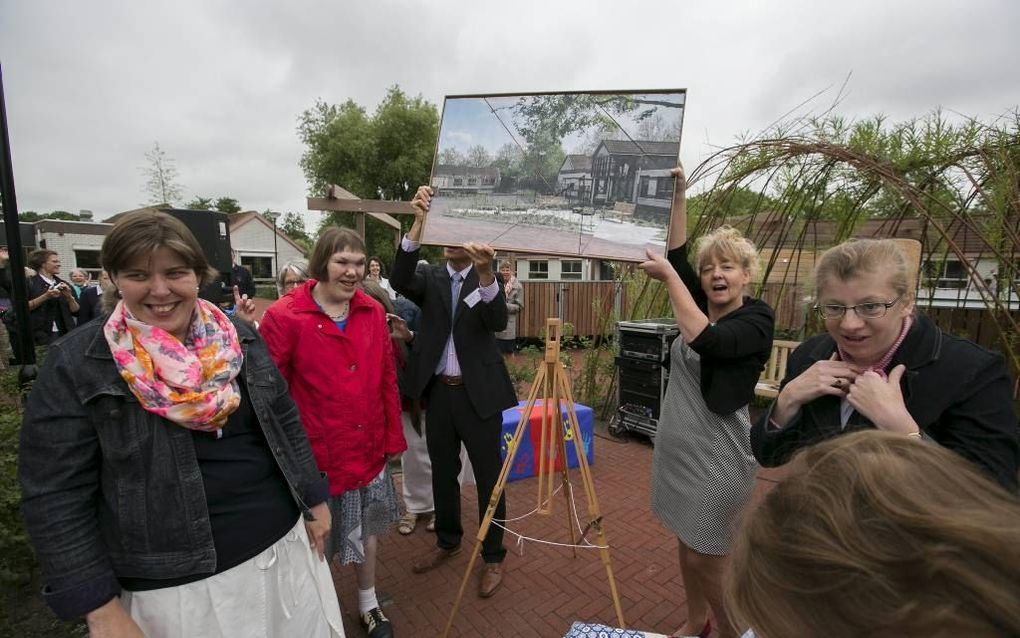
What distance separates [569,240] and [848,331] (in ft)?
3.84

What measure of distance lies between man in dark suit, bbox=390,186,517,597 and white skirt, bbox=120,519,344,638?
119cm

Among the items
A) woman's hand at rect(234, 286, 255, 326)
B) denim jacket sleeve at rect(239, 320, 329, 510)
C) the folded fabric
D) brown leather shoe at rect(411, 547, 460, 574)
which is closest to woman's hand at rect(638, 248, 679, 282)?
the folded fabric

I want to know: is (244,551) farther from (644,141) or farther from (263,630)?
(644,141)

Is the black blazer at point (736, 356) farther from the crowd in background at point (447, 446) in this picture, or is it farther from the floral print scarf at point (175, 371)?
the floral print scarf at point (175, 371)

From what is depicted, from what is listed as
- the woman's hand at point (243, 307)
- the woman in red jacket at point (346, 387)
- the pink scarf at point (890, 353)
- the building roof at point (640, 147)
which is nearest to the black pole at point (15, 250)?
the woman's hand at point (243, 307)

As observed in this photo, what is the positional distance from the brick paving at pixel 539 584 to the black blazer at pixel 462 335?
3.72ft

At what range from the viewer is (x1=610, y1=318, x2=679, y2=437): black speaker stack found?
530 centimetres

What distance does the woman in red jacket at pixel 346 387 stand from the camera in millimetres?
2322

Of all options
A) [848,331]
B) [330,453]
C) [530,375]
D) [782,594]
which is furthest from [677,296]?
[530,375]

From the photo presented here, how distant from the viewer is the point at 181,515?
146 cm

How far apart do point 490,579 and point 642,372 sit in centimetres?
318

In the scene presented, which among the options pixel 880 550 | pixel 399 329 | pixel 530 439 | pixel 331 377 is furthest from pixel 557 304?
pixel 880 550

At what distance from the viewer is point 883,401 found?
1242 millimetres

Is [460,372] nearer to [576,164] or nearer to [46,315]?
[576,164]
